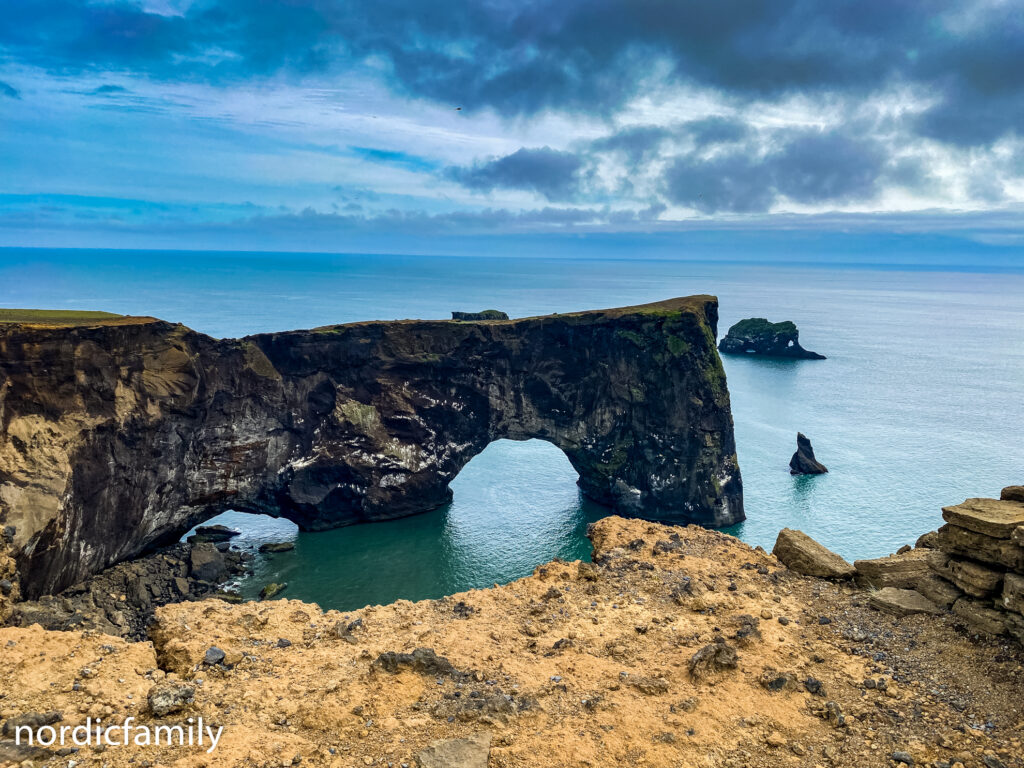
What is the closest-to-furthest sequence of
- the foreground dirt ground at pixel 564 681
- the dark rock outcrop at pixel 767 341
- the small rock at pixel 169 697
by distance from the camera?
the foreground dirt ground at pixel 564 681, the small rock at pixel 169 697, the dark rock outcrop at pixel 767 341

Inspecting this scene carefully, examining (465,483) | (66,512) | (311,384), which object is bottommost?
(465,483)

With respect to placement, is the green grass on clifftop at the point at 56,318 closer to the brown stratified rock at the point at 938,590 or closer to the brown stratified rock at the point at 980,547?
the brown stratified rock at the point at 938,590

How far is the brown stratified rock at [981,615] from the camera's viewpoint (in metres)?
14.8

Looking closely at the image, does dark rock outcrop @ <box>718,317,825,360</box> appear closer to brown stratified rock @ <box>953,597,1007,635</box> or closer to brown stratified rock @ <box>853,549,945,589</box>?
brown stratified rock @ <box>853,549,945,589</box>

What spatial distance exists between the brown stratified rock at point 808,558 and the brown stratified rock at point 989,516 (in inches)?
153

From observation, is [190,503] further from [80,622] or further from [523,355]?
[523,355]

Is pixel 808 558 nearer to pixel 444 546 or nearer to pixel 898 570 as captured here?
pixel 898 570

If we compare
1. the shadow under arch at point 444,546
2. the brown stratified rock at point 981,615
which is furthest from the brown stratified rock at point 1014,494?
the shadow under arch at point 444,546

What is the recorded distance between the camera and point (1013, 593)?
14297mm

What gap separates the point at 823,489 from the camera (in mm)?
55844

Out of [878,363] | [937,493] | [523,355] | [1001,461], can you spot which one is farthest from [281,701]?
[878,363]

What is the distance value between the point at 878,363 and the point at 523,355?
3640 inches

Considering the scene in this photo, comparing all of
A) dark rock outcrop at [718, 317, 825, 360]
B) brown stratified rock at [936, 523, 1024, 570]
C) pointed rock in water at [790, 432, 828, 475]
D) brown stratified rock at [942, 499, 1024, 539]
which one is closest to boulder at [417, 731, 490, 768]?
brown stratified rock at [942, 499, 1024, 539]

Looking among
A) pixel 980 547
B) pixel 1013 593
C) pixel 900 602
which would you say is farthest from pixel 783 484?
pixel 1013 593
